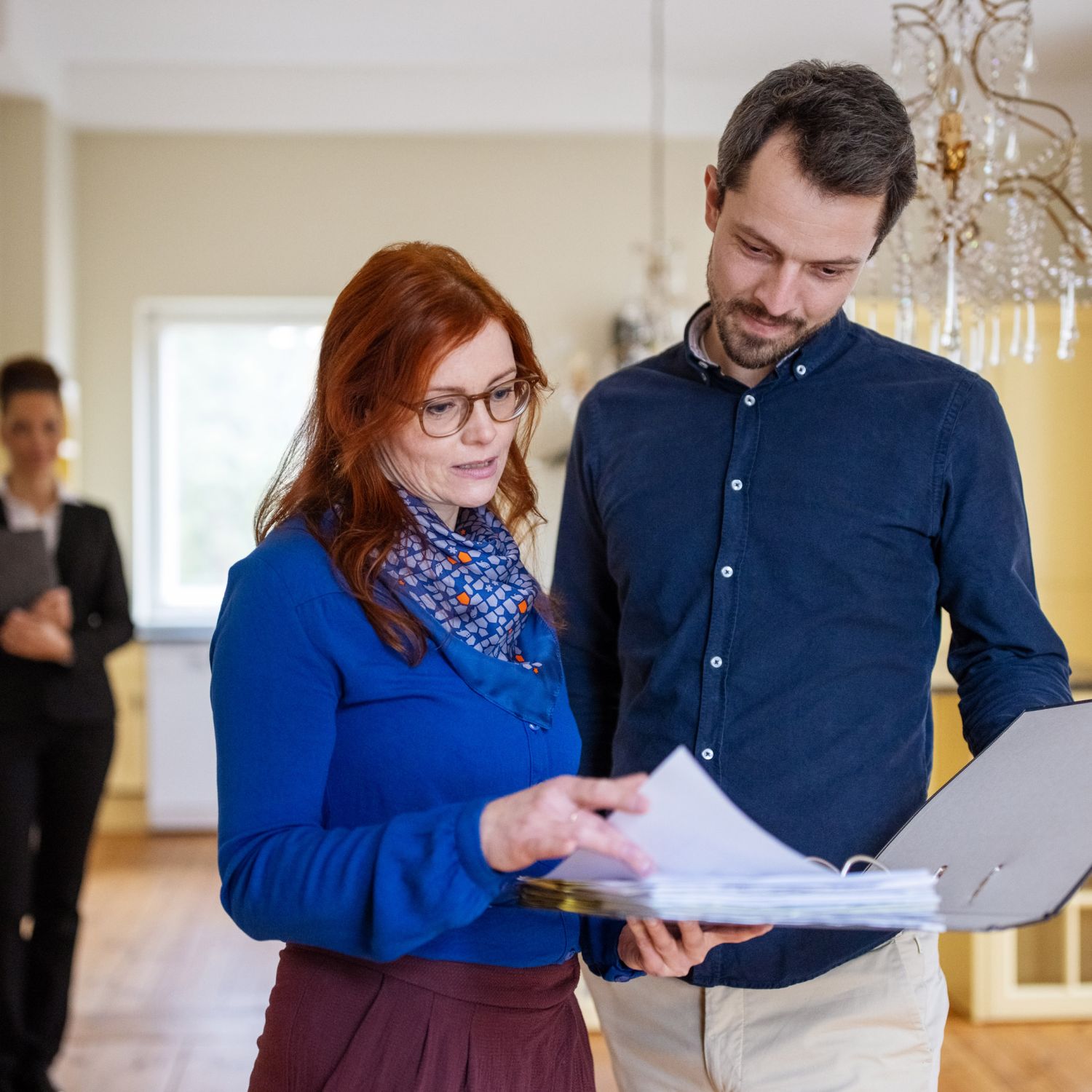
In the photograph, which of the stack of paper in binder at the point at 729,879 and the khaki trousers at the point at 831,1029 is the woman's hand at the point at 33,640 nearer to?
the khaki trousers at the point at 831,1029

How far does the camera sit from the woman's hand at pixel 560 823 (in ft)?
2.87

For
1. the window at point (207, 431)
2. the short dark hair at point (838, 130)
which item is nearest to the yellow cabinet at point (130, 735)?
the window at point (207, 431)

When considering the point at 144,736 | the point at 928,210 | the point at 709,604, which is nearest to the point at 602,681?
the point at 709,604

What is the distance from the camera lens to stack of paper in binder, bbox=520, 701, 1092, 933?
2.78 ft

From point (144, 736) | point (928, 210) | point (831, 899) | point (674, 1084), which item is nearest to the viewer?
point (831, 899)

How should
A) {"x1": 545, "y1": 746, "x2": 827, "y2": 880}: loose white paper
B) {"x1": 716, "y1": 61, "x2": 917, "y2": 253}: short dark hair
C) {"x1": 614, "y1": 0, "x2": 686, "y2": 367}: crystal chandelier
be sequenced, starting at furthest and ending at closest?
{"x1": 614, "y1": 0, "x2": 686, "y2": 367}: crystal chandelier → {"x1": 716, "y1": 61, "x2": 917, "y2": 253}: short dark hair → {"x1": 545, "y1": 746, "x2": 827, "y2": 880}: loose white paper

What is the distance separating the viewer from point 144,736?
6133mm

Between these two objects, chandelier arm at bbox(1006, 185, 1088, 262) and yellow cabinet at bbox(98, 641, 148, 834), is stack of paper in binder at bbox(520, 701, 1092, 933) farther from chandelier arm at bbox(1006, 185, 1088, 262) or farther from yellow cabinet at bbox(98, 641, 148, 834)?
yellow cabinet at bbox(98, 641, 148, 834)

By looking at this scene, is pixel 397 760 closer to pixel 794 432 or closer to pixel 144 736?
pixel 794 432

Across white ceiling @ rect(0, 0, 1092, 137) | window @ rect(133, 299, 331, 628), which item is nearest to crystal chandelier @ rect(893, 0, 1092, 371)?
white ceiling @ rect(0, 0, 1092, 137)

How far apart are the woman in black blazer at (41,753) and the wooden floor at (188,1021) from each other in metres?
0.28

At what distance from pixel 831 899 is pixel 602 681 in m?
0.90

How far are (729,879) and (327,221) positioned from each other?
5847 millimetres

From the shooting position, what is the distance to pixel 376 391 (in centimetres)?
117
